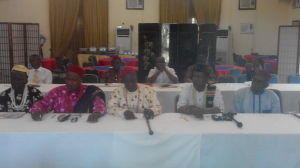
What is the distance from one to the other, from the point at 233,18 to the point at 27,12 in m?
7.33

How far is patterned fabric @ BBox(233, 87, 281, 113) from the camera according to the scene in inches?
145

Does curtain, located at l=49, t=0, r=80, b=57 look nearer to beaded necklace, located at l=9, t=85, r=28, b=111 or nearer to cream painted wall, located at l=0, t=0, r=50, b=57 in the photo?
cream painted wall, located at l=0, t=0, r=50, b=57

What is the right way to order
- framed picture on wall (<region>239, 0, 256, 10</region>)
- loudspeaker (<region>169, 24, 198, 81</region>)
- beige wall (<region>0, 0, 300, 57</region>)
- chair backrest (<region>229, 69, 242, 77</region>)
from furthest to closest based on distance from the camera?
1. framed picture on wall (<region>239, 0, 256, 10</region>)
2. beige wall (<region>0, 0, 300, 57</region>)
3. loudspeaker (<region>169, 24, 198, 81</region>)
4. chair backrest (<region>229, 69, 242, 77</region>)

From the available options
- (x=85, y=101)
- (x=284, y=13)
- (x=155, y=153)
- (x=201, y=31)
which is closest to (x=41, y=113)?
(x=85, y=101)

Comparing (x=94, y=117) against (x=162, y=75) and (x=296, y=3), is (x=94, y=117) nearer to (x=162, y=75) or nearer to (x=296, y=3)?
(x=162, y=75)

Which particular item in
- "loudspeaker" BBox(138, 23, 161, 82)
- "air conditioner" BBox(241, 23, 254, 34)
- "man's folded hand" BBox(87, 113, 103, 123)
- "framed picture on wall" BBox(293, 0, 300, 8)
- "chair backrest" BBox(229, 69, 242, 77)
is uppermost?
"framed picture on wall" BBox(293, 0, 300, 8)

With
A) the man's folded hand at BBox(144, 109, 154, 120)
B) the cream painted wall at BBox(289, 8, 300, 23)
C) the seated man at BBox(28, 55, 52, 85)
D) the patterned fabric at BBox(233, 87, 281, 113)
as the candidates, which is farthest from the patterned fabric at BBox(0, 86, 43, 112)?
the cream painted wall at BBox(289, 8, 300, 23)

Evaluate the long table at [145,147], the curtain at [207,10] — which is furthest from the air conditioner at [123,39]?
the long table at [145,147]

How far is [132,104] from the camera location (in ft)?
11.6

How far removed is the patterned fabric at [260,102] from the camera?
3672 millimetres

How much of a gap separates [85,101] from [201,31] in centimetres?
504

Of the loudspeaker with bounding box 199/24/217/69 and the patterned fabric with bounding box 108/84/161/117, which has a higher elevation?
the loudspeaker with bounding box 199/24/217/69

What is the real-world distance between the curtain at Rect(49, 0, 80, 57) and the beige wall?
26 cm

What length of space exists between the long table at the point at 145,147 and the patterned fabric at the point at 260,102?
2.98ft
